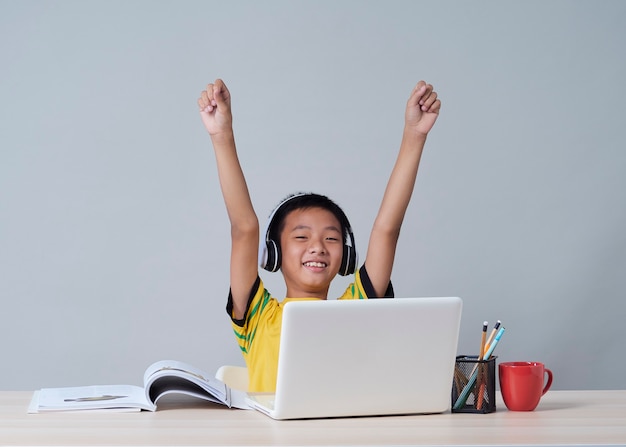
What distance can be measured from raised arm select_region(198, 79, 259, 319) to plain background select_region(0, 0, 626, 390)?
2.55 ft

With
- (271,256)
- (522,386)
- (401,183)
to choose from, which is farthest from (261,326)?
(522,386)

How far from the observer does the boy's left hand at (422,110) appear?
201 centimetres

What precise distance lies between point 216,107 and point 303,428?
98 centimetres

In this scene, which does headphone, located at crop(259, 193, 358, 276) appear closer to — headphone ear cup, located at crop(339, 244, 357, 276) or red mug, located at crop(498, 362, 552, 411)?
headphone ear cup, located at crop(339, 244, 357, 276)

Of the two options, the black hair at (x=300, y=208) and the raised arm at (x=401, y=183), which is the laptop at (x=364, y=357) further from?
the black hair at (x=300, y=208)

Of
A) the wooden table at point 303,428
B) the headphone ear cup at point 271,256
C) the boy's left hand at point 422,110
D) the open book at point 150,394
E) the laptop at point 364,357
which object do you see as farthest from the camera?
the headphone ear cup at point 271,256

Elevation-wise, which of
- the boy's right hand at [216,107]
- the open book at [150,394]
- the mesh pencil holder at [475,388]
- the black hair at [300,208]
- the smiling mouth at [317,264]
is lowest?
the open book at [150,394]

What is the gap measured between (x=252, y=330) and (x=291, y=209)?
1.20ft

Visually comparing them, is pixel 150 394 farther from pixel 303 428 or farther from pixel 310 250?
pixel 310 250

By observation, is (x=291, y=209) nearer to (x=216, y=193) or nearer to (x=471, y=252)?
(x=216, y=193)

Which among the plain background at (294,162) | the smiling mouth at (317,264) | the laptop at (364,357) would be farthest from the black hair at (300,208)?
the laptop at (364,357)

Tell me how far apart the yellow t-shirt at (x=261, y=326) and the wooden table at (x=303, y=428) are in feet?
2.38

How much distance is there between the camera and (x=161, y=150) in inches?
118

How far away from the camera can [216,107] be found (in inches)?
77.0
